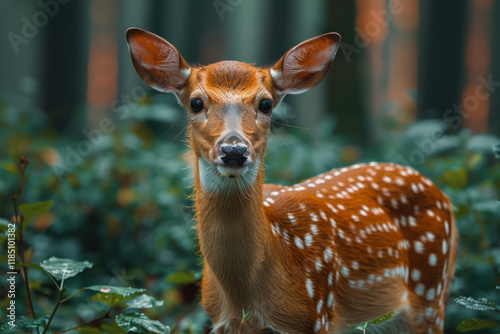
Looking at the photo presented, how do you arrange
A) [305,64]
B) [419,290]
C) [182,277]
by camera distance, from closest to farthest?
[305,64] → [182,277] → [419,290]

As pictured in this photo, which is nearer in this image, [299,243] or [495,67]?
[299,243]

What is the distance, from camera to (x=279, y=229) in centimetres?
317

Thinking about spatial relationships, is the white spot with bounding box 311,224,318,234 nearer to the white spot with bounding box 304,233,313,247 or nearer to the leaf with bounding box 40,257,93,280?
the white spot with bounding box 304,233,313,247

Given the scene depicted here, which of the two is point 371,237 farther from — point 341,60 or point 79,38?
point 79,38

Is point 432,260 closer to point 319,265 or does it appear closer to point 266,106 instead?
point 319,265

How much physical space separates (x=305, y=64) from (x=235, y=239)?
1.06m

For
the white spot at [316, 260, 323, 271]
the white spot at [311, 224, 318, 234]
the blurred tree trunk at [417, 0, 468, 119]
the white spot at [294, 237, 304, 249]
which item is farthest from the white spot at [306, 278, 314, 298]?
the blurred tree trunk at [417, 0, 468, 119]

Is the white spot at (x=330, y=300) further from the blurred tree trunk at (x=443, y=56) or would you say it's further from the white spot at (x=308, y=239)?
the blurred tree trunk at (x=443, y=56)

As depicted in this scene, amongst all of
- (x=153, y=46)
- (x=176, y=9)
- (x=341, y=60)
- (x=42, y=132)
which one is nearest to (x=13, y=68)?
(x=176, y=9)

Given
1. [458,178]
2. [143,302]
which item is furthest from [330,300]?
[458,178]

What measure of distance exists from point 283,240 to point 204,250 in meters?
0.46

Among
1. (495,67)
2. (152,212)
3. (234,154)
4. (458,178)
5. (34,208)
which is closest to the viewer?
(234,154)

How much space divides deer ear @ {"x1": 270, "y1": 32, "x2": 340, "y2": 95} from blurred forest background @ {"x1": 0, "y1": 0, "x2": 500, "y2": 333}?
0.85 feet

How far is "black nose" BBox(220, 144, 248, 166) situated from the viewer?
97.4 inches
